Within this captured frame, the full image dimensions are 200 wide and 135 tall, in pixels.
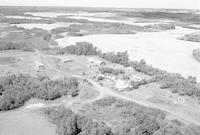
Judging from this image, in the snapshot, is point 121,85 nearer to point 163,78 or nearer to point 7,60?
point 163,78

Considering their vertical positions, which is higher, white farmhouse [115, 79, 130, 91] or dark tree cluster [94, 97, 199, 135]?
white farmhouse [115, 79, 130, 91]

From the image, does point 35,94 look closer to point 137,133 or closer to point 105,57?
point 137,133

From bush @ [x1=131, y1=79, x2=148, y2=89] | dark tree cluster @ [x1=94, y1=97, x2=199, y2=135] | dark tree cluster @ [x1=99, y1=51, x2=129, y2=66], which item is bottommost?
dark tree cluster @ [x1=94, y1=97, x2=199, y2=135]

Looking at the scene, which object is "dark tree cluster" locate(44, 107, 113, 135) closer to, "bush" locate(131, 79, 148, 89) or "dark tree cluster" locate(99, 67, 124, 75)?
"bush" locate(131, 79, 148, 89)

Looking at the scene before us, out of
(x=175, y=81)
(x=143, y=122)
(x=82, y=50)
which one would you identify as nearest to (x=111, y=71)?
(x=175, y=81)

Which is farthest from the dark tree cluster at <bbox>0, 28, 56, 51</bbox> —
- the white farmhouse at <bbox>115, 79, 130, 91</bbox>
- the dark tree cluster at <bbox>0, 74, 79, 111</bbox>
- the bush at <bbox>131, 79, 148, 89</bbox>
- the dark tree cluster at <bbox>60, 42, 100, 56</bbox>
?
the bush at <bbox>131, 79, 148, 89</bbox>

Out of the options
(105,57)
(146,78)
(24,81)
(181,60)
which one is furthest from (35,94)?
(181,60)
